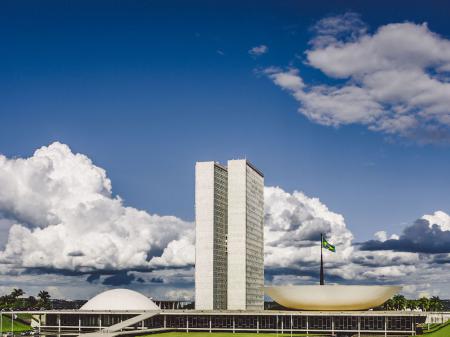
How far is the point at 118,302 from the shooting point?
131 metres

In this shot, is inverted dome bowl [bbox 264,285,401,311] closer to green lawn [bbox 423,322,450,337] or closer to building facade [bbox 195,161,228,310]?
green lawn [bbox 423,322,450,337]

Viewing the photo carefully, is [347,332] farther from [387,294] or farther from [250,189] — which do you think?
[250,189]

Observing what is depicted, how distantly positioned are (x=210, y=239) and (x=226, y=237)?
27.5ft

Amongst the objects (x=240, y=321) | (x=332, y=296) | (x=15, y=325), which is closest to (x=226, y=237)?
(x=240, y=321)

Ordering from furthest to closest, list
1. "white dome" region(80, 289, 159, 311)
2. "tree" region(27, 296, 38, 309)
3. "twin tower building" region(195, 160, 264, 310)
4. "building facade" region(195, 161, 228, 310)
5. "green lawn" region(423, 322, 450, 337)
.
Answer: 1. "tree" region(27, 296, 38, 309)
2. "twin tower building" region(195, 160, 264, 310)
3. "building facade" region(195, 161, 228, 310)
4. "white dome" region(80, 289, 159, 311)
5. "green lawn" region(423, 322, 450, 337)

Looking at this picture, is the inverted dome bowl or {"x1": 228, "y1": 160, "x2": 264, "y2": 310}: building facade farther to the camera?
{"x1": 228, "y1": 160, "x2": 264, "y2": 310}: building facade

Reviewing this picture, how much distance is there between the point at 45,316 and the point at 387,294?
A: 6472cm

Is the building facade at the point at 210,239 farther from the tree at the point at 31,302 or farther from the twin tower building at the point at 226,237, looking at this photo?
the tree at the point at 31,302

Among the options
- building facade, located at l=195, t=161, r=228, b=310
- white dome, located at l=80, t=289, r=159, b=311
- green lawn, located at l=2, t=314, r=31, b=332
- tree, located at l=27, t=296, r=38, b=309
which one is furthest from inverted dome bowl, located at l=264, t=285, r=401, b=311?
tree, located at l=27, t=296, r=38, b=309

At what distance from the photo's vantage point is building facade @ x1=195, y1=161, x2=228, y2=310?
143375 mm

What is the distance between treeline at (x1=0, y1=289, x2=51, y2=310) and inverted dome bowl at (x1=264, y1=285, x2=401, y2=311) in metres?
91.3

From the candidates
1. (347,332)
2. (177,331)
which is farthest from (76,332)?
(347,332)

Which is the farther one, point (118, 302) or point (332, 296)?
point (118, 302)

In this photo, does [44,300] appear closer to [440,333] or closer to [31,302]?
[31,302]
